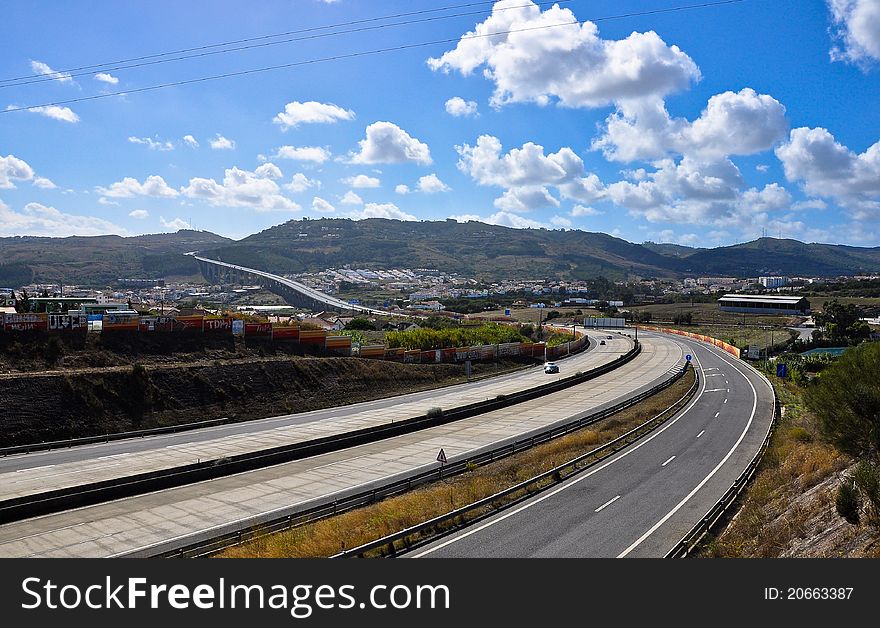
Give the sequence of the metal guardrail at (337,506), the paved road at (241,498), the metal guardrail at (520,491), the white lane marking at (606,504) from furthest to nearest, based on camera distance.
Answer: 1. the paved road at (241,498)
2. the white lane marking at (606,504)
3. the metal guardrail at (337,506)
4. the metal guardrail at (520,491)

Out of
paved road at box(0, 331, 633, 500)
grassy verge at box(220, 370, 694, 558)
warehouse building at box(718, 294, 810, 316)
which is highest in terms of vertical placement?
warehouse building at box(718, 294, 810, 316)

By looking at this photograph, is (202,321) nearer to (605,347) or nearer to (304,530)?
(304,530)

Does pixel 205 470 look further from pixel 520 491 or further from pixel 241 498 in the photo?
pixel 520 491

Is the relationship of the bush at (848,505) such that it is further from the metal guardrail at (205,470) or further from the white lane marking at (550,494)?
the metal guardrail at (205,470)

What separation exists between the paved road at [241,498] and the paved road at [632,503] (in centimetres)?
877

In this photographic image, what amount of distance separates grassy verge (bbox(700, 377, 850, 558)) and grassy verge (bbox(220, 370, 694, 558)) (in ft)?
26.0

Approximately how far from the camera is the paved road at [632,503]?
56.2 ft

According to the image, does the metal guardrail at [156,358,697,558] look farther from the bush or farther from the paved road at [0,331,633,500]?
the bush

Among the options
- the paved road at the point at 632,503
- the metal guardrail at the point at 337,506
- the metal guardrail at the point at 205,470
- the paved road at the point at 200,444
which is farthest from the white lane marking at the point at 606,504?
the paved road at the point at 200,444

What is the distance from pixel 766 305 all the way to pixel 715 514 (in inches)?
6364

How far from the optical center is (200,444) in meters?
35.9

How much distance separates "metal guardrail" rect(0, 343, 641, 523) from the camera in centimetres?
2345

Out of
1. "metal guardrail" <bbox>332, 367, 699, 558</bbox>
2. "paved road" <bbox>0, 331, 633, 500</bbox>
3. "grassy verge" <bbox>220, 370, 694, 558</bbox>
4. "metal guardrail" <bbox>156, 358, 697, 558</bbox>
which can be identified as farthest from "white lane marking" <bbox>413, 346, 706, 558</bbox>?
"paved road" <bbox>0, 331, 633, 500</bbox>

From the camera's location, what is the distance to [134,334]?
49.5 meters
